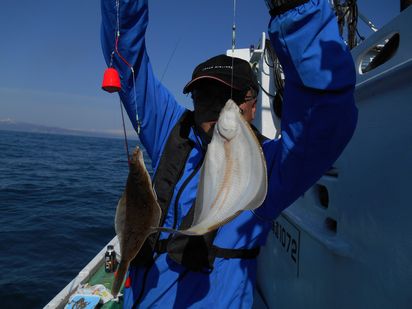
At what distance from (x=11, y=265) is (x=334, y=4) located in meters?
7.89

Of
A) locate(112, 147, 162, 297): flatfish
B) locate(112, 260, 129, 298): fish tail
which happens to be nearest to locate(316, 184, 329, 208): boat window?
locate(112, 147, 162, 297): flatfish

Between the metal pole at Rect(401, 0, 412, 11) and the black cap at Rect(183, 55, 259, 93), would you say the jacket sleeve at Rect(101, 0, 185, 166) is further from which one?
the metal pole at Rect(401, 0, 412, 11)

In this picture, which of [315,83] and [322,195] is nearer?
[315,83]

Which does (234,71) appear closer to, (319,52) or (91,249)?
(319,52)

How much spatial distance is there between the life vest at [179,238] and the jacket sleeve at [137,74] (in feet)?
0.62

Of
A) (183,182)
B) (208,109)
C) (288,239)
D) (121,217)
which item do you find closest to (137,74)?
(208,109)

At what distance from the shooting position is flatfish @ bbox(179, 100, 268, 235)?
1.42 m

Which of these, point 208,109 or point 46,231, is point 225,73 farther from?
point 46,231

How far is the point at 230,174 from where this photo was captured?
5.05ft

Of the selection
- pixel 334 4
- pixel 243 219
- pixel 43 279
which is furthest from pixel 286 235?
pixel 43 279

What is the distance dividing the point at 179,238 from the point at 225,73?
3.70 ft

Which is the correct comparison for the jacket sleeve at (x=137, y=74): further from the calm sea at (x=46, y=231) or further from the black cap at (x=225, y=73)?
the calm sea at (x=46, y=231)

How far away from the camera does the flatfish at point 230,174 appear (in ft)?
4.65

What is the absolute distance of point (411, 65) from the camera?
62.7 inches
